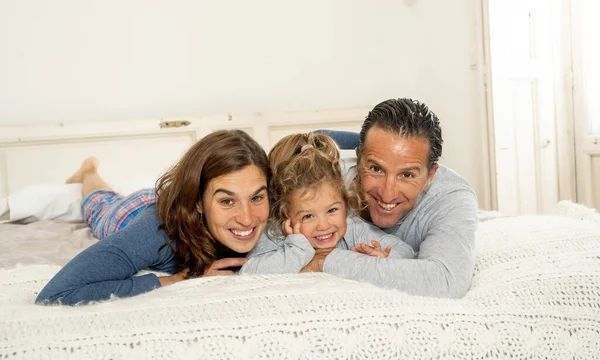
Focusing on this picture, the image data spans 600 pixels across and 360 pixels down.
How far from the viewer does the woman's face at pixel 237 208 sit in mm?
1473

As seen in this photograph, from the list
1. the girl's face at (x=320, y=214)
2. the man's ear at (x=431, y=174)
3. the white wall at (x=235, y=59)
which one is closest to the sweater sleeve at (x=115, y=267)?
the girl's face at (x=320, y=214)

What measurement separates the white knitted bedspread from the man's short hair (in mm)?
422

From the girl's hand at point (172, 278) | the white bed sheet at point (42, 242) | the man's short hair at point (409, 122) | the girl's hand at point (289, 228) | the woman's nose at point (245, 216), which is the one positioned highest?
the man's short hair at point (409, 122)

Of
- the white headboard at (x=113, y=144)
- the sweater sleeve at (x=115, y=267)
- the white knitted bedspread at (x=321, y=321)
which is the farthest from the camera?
the white headboard at (x=113, y=144)

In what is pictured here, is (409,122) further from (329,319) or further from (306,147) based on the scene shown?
(329,319)

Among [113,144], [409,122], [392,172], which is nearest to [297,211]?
[392,172]

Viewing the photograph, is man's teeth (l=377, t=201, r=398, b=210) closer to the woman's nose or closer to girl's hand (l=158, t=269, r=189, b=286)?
the woman's nose

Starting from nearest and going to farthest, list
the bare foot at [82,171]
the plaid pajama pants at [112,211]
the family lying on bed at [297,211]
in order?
1. the family lying on bed at [297,211]
2. the plaid pajama pants at [112,211]
3. the bare foot at [82,171]

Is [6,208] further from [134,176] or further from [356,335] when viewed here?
[356,335]

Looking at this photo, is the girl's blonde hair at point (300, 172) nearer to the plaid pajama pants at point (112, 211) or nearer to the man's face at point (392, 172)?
the man's face at point (392, 172)

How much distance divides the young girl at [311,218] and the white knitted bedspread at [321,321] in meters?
0.21

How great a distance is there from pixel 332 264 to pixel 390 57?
8.71 ft

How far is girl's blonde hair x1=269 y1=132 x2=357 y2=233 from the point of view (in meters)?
1.55

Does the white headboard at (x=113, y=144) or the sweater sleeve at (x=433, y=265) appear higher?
the white headboard at (x=113, y=144)
